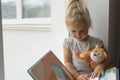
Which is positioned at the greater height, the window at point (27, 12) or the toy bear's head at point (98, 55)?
the window at point (27, 12)

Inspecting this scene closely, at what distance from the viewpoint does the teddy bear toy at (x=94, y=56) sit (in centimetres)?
112

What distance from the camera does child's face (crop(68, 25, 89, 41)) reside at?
1.12 meters

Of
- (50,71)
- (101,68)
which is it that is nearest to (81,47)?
(101,68)

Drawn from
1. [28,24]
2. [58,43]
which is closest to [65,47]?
[58,43]

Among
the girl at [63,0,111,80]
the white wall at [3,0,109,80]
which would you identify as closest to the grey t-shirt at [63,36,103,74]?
the girl at [63,0,111,80]

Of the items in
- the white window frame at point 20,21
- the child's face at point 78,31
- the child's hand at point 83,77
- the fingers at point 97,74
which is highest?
the white window frame at point 20,21

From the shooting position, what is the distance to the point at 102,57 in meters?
1.12

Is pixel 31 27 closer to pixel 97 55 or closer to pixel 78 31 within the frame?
pixel 78 31

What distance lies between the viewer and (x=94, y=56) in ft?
3.66

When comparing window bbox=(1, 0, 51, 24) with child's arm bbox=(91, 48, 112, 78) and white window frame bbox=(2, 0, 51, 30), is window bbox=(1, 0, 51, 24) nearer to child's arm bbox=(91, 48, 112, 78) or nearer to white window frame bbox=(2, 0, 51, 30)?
white window frame bbox=(2, 0, 51, 30)

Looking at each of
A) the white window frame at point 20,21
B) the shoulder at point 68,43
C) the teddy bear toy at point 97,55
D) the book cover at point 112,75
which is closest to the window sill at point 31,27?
the white window frame at point 20,21

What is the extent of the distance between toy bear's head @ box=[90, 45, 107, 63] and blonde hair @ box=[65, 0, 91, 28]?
0.43 feet

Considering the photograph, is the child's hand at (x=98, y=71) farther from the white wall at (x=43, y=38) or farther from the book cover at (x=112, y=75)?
the white wall at (x=43, y=38)

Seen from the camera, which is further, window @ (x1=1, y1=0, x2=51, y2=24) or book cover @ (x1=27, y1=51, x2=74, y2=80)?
window @ (x1=1, y1=0, x2=51, y2=24)
